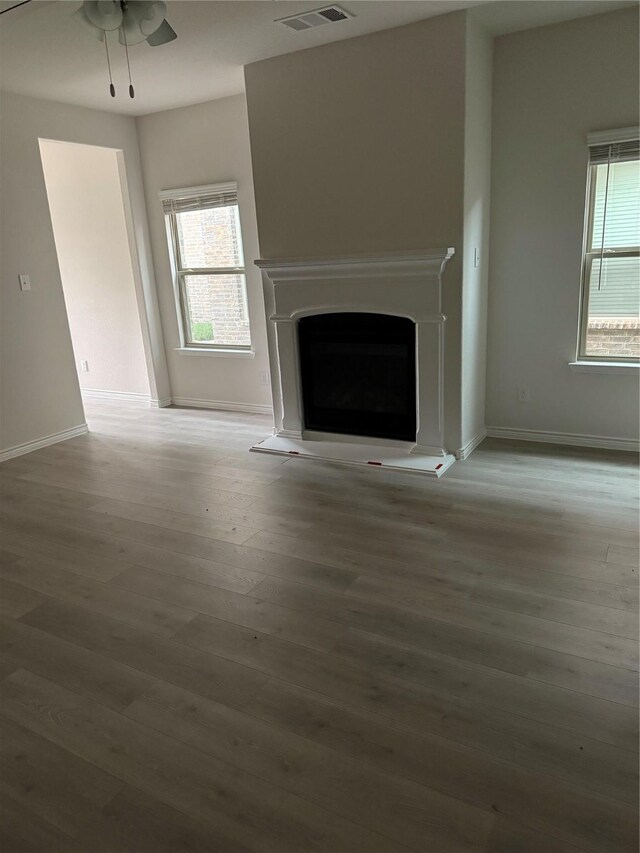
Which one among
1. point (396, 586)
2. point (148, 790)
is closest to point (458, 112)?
point (396, 586)

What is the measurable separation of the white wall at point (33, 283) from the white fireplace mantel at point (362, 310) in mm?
1820

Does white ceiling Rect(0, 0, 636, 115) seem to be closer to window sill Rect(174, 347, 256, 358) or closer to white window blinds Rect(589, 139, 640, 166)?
white window blinds Rect(589, 139, 640, 166)

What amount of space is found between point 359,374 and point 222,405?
2.01 meters

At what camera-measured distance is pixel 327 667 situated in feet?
6.86

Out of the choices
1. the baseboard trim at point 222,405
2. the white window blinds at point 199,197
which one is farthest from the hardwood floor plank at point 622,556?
the white window blinds at point 199,197

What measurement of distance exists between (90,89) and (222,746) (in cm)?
461

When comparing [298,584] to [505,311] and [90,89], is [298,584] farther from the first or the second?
[90,89]

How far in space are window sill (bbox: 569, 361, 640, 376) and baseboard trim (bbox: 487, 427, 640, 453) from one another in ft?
1.50

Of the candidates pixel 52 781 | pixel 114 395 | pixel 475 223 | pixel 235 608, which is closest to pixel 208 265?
pixel 114 395

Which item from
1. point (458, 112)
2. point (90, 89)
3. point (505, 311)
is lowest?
point (505, 311)

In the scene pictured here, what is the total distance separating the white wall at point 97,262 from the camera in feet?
18.9

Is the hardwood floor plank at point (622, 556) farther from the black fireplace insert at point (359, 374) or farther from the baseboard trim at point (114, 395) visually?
the baseboard trim at point (114, 395)

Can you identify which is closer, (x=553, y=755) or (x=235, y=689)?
(x=553, y=755)

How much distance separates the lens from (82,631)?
7.84 ft
